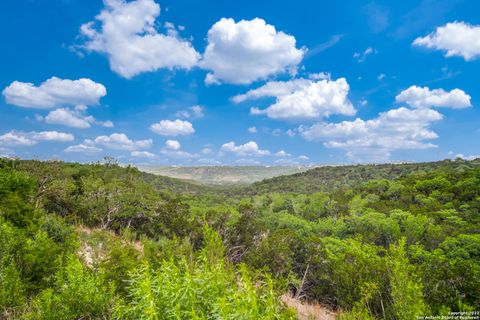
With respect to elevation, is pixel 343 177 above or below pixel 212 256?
below

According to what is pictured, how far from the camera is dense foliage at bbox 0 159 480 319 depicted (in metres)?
4.64

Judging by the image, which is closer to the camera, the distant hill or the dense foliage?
the dense foliage

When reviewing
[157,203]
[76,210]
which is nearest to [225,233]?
[157,203]

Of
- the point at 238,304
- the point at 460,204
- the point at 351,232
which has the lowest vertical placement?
the point at 351,232

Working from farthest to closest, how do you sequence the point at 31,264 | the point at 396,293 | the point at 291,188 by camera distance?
the point at 291,188 < the point at 31,264 < the point at 396,293

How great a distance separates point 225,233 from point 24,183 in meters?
14.5

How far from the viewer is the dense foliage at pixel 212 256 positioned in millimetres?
4641

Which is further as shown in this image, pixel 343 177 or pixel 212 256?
pixel 343 177

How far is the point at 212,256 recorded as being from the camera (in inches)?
235

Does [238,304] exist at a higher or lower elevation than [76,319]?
higher

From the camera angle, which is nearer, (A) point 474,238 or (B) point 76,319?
(B) point 76,319

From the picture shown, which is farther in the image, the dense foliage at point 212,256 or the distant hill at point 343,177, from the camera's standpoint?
the distant hill at point 343,177

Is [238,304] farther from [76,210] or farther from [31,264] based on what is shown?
[76,210]

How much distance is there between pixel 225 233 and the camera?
24422 millimetres
